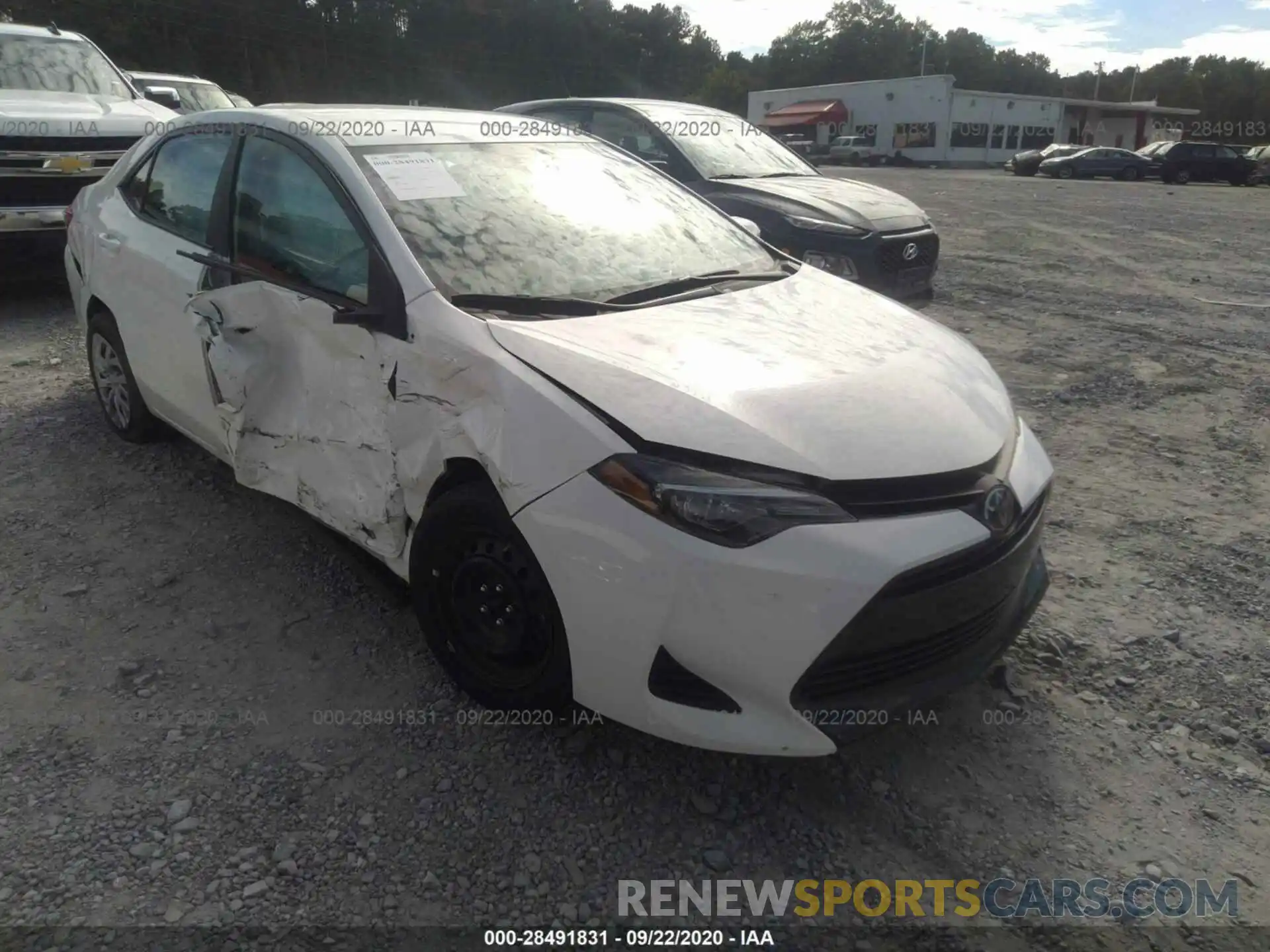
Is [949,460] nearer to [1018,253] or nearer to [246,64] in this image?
[1018,253]

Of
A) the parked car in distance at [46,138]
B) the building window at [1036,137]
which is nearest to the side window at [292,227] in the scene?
the parked car in distance at [46,138]

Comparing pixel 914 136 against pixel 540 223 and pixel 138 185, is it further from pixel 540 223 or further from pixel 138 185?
pixel 540 223

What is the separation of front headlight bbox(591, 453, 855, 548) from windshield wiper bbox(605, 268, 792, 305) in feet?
2.82

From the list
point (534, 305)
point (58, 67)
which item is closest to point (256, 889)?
point (534, 305)

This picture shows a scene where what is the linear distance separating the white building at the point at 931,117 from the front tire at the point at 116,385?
50718mm

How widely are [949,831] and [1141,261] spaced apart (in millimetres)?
10884

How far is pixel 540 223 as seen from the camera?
121 inches

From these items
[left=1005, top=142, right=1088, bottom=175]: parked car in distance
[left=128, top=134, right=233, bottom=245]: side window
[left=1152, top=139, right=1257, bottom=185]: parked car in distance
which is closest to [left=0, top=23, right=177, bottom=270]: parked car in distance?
[left=128, top=134, right=233, bottom=245]: side window

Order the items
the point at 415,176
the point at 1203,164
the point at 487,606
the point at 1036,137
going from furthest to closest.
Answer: the point at 1036,137, the point at 1203,164, the point at 415,176, the point at 487,606

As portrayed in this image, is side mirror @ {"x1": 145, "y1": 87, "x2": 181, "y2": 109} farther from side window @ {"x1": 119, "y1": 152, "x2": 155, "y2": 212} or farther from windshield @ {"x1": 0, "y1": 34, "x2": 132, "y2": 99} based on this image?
side window @ {"x1": 119, "y1": 152, "x2": 155, "y2": 212}

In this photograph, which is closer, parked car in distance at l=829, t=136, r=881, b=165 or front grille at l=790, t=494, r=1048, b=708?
front grille at l=790, t=494, r=1048, b=708

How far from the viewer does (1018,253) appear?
11.8 m

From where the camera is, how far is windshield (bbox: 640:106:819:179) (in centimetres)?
737

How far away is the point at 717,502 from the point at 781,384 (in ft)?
1.55
